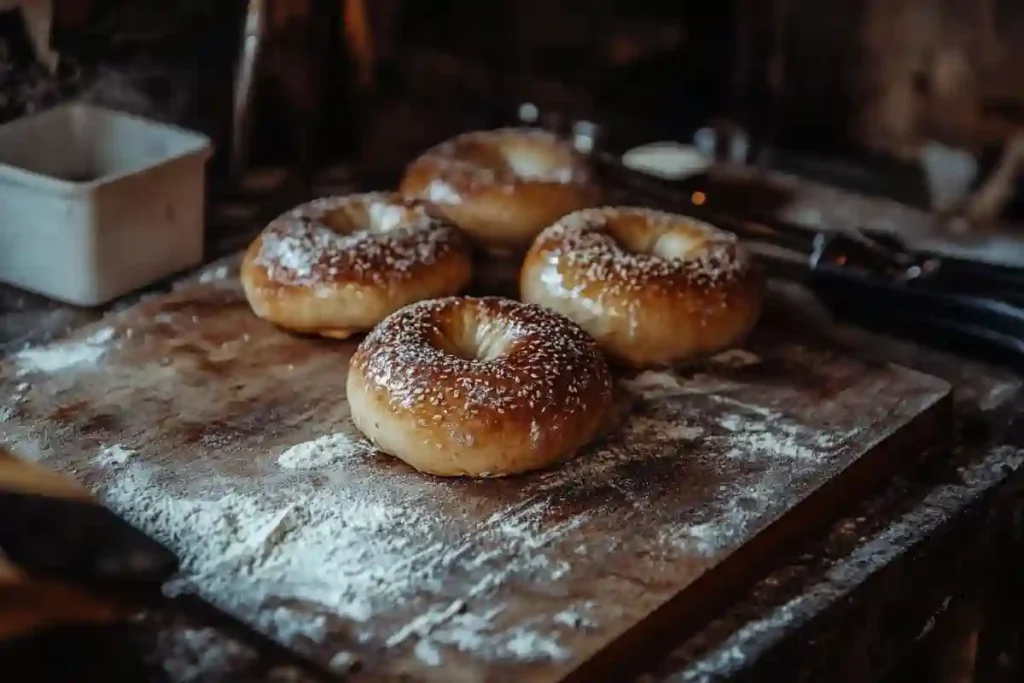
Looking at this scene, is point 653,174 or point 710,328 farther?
point 653,174

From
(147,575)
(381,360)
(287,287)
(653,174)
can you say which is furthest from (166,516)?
(653,174)

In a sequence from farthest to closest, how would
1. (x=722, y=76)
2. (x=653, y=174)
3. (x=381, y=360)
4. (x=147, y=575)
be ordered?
(x=722, y=76) → (x=653, y=174) → (x=381, y=360) → (x=147, y=575)

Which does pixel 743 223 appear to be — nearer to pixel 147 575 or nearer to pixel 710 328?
pixel 710 328

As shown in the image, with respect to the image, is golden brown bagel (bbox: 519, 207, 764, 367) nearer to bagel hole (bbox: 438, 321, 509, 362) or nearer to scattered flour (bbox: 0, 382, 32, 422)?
bagel hole (bbox: 438, 321, 509, 362)

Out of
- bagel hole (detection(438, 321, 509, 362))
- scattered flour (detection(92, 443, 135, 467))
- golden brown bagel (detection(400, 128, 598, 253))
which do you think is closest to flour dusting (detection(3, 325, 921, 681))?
scattered flour (detection(92, 443, 135, 467))

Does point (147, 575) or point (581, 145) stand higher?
point (581, 145)

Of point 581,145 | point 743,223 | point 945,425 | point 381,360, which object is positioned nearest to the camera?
point 381,360

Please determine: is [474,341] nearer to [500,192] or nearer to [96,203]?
[500,192]
